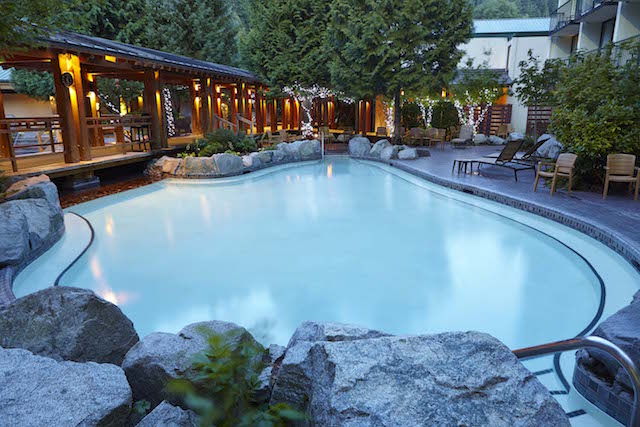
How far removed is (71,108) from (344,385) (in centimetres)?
1190

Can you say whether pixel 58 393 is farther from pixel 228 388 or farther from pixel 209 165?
pixel 209 165

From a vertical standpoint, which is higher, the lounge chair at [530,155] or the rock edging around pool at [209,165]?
the lounge chair at [530,155]

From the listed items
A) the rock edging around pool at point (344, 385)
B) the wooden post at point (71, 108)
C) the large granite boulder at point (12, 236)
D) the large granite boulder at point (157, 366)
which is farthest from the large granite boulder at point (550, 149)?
the wooden post at point (71, 108)

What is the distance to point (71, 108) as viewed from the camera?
440 inches

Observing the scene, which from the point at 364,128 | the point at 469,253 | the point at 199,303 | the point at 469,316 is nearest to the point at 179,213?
the point at 199,303

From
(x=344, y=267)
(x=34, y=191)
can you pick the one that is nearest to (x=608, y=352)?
(x=344, y=267)

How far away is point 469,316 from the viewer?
189 inches

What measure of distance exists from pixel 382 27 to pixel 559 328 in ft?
47.4

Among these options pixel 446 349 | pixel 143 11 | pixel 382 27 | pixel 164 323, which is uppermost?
pixel 143 11

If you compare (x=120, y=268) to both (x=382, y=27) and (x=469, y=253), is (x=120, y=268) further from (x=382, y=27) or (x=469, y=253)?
(x=382, y=27)

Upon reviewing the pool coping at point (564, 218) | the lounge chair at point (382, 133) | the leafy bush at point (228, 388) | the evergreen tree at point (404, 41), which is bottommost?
the pool coping at point (564, 218)

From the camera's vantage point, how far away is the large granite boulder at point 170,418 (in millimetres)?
2014

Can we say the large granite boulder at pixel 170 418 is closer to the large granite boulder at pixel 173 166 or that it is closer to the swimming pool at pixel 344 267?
the swimming pool at pixel 344 267

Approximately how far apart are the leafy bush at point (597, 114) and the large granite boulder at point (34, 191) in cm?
975
